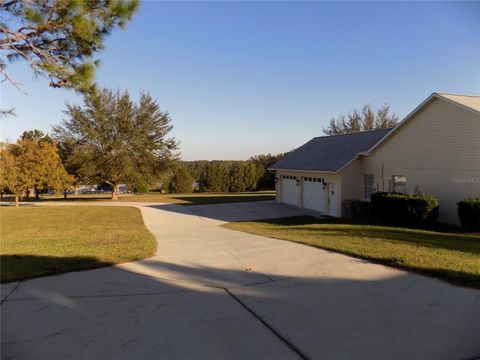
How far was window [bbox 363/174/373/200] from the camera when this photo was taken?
19594 mm

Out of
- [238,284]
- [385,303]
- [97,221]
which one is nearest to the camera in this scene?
[385,303]

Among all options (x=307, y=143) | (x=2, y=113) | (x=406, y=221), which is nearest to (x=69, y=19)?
(x=2, y=113)

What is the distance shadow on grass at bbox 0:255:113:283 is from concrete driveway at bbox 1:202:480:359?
37cm

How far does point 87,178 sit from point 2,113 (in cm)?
2982

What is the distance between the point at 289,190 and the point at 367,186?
690cm

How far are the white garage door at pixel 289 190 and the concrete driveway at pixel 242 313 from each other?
55.1 ft

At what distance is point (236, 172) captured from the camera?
49844 mm

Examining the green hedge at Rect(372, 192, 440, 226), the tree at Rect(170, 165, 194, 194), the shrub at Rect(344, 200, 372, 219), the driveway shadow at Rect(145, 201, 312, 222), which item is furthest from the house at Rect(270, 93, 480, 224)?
the tree at Rect(170, 165, 194, 194)

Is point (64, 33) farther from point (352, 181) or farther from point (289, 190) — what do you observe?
point (289, 190)

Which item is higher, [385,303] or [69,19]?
[69,19]

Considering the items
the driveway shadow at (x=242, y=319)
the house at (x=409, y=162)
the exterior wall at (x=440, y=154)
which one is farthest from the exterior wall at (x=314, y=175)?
the driveway shadow at (x=242, y=319)

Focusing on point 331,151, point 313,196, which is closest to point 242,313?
point 313,196

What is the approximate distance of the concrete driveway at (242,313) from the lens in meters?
4.12

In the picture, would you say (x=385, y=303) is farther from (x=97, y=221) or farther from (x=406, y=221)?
(x=97, y=221)
